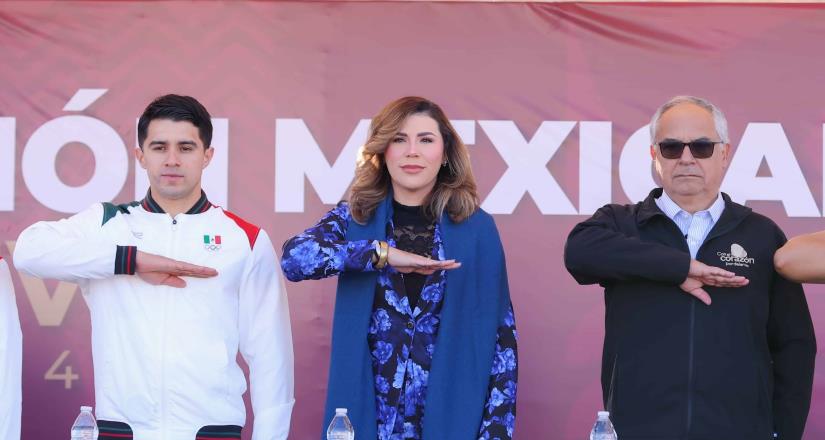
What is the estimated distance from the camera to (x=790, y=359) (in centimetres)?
380

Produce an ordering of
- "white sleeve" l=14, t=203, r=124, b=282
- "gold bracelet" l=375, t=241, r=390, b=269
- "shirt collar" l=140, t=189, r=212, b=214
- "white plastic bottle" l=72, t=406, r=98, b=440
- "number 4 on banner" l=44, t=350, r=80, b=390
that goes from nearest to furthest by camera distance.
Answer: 1. "white plastic bottle" l=72, t=406, r=98, b=440
2. "gold bracelet" l=375, t=241, r=390, b=269
3. "white sleeve" l=14, t=203, r=124, b=282
4. "shirt collar" l=140, t=189, r=212, b=214
5. "number 4 on banner" l=44, t=350, r=80, b=390

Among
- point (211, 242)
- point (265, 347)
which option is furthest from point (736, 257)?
point (211, 242)

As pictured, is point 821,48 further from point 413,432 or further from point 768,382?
point 413,432

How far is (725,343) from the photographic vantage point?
3691 millimetres

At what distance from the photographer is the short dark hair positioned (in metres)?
4.00

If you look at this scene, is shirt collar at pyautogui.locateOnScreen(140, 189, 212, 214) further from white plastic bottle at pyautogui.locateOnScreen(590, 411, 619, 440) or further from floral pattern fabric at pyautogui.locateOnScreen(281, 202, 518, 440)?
white plastic bottle at pyautogui.locateOnScreen(590, 411, 619, 440)

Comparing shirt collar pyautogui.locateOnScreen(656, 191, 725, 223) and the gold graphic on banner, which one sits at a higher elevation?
shirt collar pyautogui.locateOnScreen(656, 191, 725, 223)

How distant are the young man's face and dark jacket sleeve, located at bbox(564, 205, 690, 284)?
1213mm

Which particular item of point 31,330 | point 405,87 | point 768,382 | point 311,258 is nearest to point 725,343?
point 768,382

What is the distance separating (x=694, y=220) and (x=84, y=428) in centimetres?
194

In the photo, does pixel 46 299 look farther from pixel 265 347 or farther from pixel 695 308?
pixel 695 308

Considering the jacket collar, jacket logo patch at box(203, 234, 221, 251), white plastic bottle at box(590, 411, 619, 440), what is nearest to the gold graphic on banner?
jacket logo patch at box(203, 234, 221, 251)

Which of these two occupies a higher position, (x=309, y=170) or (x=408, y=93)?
(x=408, y=93)

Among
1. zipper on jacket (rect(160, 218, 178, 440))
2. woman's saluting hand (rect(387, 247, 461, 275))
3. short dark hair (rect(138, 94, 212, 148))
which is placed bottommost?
zipper on jacket (rect(160, 218, 178, 440))
